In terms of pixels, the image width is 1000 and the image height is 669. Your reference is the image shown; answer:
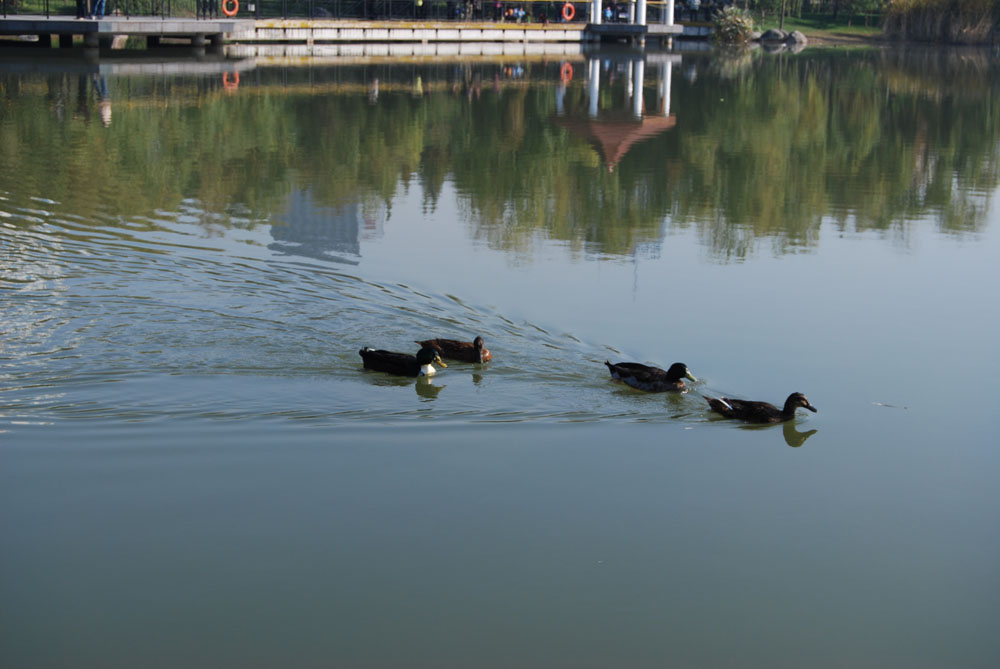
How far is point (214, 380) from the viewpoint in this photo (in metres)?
9.80

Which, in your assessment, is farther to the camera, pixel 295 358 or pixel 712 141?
pixel 712 141

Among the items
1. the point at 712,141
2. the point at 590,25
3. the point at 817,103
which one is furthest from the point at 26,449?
the point at 590,25

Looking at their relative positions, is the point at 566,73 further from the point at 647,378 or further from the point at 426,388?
the point at 647,378

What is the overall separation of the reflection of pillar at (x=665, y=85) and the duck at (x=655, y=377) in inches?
926

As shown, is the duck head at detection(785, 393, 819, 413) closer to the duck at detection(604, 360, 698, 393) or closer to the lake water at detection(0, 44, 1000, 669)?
the lake water at detection(0, 44, 1000, 669)

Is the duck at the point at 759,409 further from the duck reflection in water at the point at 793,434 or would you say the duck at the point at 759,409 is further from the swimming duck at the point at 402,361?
the swimming duck at the point at 402,361

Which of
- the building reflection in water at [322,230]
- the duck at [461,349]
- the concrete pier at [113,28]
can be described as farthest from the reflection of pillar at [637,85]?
the duck at [461,349]

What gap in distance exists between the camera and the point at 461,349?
34.1 ft

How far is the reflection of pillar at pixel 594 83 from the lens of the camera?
110ft

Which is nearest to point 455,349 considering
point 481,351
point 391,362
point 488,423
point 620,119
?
point 481,351

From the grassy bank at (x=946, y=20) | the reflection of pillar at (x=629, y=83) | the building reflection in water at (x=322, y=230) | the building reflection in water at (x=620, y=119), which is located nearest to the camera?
the building reflection in water at (x=322, y=230)

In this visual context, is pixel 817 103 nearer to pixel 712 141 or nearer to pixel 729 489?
pixel 712 141

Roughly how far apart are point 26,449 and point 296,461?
6.27ft

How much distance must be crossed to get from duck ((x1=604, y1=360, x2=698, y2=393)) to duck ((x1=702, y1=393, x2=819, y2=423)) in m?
0.37
